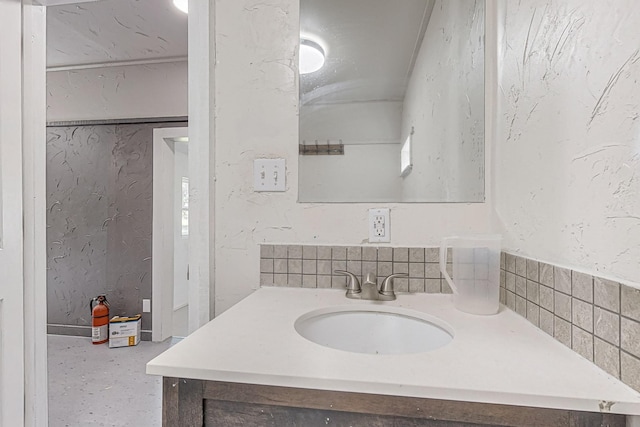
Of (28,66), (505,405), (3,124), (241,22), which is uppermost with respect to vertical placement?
(241,22)

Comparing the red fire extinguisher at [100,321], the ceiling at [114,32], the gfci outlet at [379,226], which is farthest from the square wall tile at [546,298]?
the red fire extinguisher at [100,321]

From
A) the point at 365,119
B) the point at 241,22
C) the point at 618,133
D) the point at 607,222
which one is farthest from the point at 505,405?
the point at 241,22

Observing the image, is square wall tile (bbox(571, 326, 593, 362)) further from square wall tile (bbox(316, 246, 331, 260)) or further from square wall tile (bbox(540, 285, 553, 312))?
square wall tile (bbox(316, 246, 331, 260))

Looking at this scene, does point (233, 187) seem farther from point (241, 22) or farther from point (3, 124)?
point (3, 124)

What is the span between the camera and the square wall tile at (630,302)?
1.67ft

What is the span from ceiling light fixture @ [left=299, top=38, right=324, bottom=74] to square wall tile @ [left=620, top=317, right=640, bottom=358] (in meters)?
1.09

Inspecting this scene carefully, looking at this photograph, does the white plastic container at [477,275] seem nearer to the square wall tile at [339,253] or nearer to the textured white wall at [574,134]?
the textured white wall at [574,134]

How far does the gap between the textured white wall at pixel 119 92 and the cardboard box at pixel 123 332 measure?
5.71 feet

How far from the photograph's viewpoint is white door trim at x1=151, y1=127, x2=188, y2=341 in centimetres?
293

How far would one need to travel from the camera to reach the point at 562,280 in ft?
2.34

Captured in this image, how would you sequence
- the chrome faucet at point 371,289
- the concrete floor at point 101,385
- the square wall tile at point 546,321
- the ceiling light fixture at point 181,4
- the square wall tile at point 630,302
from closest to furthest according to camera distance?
the square wall tile at point 630,302
the square wall tile at point 546,321
the chrome faucet at point 371,289
the concrete floor at point 101,385
the ceiling light fixture at point 181,4

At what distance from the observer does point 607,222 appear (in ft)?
1.95

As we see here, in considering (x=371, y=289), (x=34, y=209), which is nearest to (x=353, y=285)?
(x=371, y=289)

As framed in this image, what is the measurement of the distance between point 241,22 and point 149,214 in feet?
7.29
